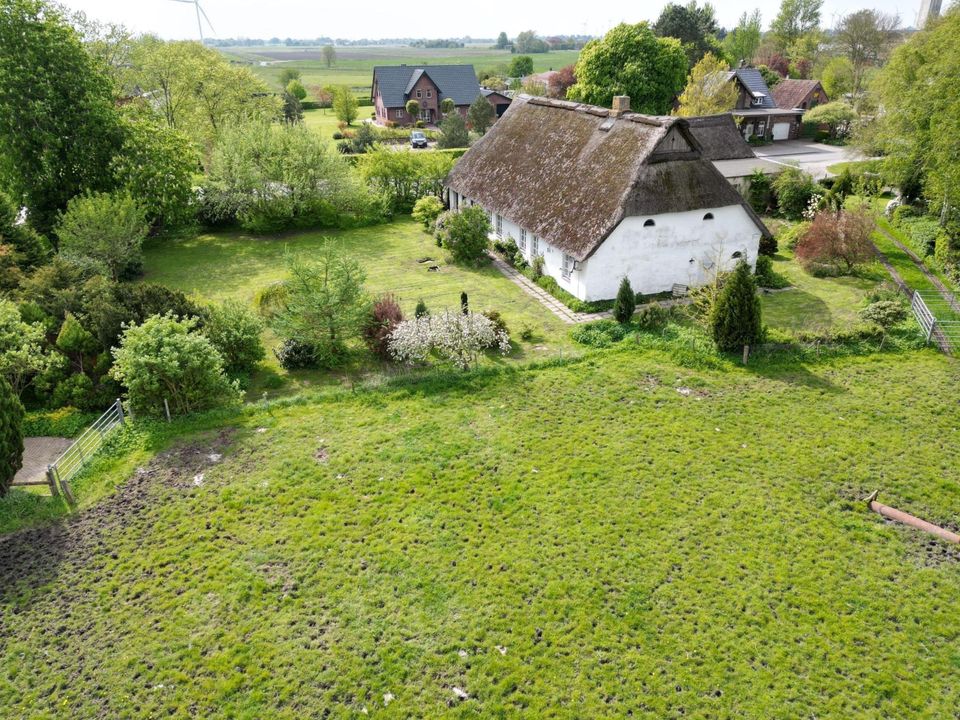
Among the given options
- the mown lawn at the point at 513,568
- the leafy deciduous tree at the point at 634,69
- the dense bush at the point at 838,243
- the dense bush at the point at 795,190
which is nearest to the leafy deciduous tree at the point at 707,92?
the leafy deciduous tree at the point at 634,69

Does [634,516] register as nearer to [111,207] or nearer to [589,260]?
[589,260]

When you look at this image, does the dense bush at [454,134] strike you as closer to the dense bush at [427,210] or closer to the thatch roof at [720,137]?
the dense bush at [427,210]

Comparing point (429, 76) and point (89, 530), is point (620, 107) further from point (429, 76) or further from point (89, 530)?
point (429, 76)

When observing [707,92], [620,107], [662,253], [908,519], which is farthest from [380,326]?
[707,92]

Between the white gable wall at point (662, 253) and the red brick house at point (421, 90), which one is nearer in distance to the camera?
the white gable wall at point (662, 253)

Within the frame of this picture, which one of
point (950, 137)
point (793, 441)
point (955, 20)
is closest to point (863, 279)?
point (950, 137)

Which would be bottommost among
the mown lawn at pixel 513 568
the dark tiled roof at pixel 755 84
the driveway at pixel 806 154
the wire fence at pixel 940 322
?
the mown lawn at pixel 513 568

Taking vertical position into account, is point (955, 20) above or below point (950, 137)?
above
